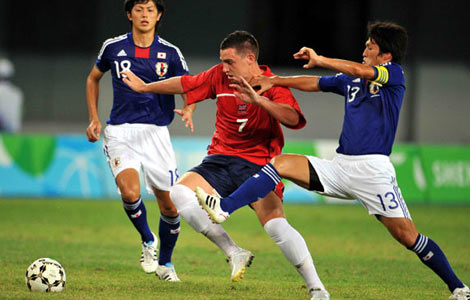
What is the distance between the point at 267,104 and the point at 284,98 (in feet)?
1.11

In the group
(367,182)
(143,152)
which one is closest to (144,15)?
(143,152)

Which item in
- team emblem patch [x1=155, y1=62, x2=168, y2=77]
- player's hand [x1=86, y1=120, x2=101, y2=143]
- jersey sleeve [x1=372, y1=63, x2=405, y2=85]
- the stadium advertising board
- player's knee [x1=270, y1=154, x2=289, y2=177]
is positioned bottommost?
the stadium advertising board

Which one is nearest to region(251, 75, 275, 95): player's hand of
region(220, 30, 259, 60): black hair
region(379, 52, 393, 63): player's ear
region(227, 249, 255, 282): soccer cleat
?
region(220, 30, 259, 60): black hair

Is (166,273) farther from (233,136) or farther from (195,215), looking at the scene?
(233,136)

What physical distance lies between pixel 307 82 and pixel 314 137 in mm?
15797

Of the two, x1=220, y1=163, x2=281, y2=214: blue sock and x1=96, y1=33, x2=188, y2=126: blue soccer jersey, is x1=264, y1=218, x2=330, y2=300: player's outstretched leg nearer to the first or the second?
x1=220, y1=163, x2=281, y2=214: blue sock

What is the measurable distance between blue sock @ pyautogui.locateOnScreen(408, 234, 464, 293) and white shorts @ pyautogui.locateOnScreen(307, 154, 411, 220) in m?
0.24

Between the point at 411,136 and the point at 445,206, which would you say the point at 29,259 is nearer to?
the point at 445,206

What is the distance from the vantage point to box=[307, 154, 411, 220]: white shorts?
5887mm

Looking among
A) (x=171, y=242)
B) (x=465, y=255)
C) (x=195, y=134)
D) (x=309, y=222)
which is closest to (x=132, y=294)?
(x=171, y=242)

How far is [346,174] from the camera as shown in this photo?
235 inches

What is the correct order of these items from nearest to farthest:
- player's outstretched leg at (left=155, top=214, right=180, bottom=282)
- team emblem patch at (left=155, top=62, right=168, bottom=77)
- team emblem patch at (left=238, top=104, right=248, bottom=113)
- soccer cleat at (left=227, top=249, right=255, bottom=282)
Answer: soccer cleat at (left=227, top=249, right=255, bottom=282), team emblem patch at (left=238, top=104, right=248, bottom=113), player's outstretched leg at (left=155, top=214, right=180, bottom=282), team emblem patch at (left=155, top=62, right=168, bottom=77)

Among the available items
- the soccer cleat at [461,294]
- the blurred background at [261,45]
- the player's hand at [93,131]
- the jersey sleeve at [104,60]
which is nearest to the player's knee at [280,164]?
the soccer cleat at [461,294]

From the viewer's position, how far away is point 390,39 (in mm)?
6133
